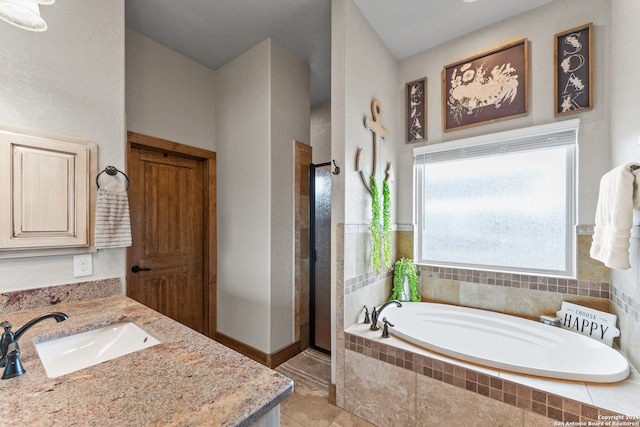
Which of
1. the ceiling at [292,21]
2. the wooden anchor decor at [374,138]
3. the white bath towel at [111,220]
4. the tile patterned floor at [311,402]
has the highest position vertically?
the ceiling at [292,21]

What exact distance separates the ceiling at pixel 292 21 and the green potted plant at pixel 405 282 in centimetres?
196

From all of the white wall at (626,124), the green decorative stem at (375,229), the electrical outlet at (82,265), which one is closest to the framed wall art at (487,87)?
the white wall at (626,124)

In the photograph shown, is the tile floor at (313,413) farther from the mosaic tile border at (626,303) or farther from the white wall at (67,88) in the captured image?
the mosaic tile border at (626,303)

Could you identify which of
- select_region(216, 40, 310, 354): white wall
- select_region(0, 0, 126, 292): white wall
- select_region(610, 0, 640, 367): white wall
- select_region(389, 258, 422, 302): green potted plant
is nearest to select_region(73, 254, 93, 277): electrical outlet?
select_region(0, 0, 126, 292): white wall

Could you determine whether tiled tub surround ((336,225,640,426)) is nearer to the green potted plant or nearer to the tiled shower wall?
the green potted plant

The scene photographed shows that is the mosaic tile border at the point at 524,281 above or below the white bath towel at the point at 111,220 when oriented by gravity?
below

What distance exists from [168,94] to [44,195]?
1546 mm

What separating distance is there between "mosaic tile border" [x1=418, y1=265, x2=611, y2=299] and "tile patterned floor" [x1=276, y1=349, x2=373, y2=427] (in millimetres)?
1276

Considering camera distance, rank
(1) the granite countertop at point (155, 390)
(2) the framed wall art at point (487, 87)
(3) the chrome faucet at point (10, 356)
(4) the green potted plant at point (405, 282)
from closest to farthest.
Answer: (1) the granite countertop at point (155, 390)
(3) the chrome faucet at point (10, 356)
(2) the framed wall art at point (487, 87)
(4) the green potted plant at point (405, 282)

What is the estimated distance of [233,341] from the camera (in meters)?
2.68

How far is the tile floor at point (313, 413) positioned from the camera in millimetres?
1770

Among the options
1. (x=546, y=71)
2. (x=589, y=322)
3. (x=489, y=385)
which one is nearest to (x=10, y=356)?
(x=489, y=385)

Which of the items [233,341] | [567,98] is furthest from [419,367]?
[567,98]

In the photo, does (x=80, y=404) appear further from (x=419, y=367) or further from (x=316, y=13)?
(x=316, y=13)
